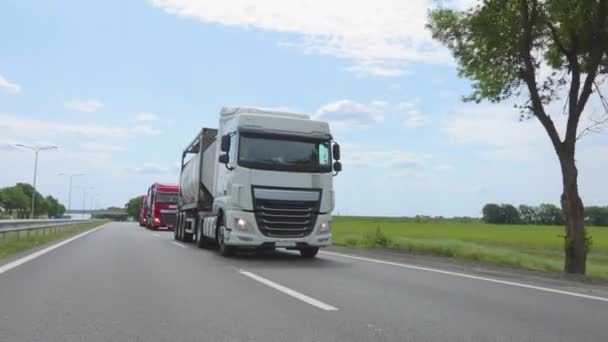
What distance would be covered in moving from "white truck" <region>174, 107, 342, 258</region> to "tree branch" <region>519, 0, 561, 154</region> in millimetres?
5384

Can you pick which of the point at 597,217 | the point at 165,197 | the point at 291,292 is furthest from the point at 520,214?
the point at 291,292

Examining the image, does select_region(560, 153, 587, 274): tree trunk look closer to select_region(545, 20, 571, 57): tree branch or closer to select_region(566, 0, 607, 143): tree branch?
select_region(566, 0, 607, 143): tree branch

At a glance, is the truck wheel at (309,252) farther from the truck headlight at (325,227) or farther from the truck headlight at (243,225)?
the truck headlight at (243,225)

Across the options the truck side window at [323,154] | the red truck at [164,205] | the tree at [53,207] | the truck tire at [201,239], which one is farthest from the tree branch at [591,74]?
the tree at [53,207]

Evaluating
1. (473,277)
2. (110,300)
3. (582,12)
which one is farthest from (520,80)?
(110,300)

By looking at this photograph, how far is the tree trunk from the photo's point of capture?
45.6ft

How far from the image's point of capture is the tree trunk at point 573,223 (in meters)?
13.9

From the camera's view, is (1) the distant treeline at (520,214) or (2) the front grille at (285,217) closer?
(2) the front grille at (285,217)

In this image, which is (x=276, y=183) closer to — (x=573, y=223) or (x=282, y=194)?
(x=282, y=194)

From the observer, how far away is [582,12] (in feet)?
45.3

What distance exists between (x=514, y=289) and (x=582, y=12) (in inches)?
319

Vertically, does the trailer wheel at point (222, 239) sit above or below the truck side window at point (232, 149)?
below

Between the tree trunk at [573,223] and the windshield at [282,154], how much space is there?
5.77 m

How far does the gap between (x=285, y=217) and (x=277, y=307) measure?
629 centimetres
